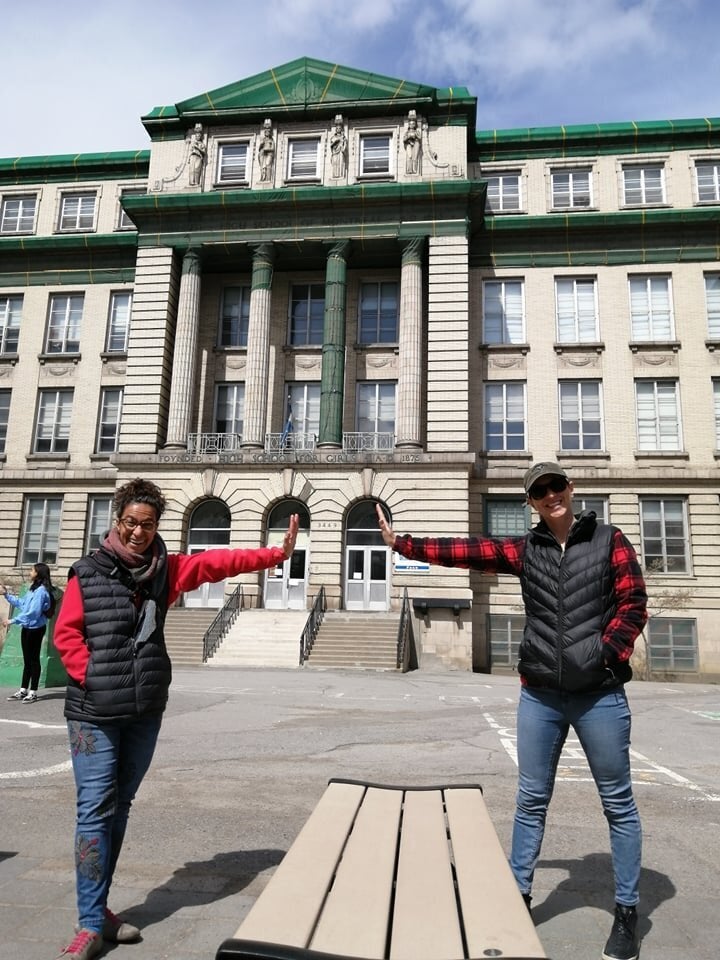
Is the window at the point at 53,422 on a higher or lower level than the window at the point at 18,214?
lower

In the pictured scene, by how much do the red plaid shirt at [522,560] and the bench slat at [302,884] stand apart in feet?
4.59

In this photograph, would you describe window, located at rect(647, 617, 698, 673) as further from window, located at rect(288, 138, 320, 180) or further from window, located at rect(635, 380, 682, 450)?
window, located at rect(288, 138, 320, 180)

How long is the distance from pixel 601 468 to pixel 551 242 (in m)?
9.59

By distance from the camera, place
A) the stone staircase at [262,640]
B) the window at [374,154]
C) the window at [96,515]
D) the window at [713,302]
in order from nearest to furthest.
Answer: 1. the stone staircase at [262,640]
2. the window at [713,302]
3. the window at [374,154]
4. the window at [96,515]

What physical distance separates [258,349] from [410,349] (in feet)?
19.8

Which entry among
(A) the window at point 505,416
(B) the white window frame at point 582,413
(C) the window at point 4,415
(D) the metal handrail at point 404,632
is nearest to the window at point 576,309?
(B) the white window frame at point 582,413

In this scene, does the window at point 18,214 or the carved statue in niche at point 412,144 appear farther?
the window at point 18,214

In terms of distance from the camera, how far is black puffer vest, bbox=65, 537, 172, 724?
3414mm

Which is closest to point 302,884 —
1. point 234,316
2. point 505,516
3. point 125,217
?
point 505,516

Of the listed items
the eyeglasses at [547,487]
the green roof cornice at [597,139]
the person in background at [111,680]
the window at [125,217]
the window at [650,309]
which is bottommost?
the person in background at [111,680]

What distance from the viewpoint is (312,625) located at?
76.6ft

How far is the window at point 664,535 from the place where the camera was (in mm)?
26766

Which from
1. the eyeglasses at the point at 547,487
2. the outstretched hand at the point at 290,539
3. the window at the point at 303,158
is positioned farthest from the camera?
the window at the point at 303,158

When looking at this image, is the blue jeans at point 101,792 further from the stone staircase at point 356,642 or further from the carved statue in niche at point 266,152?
the carved statue in niche at point 266,152
